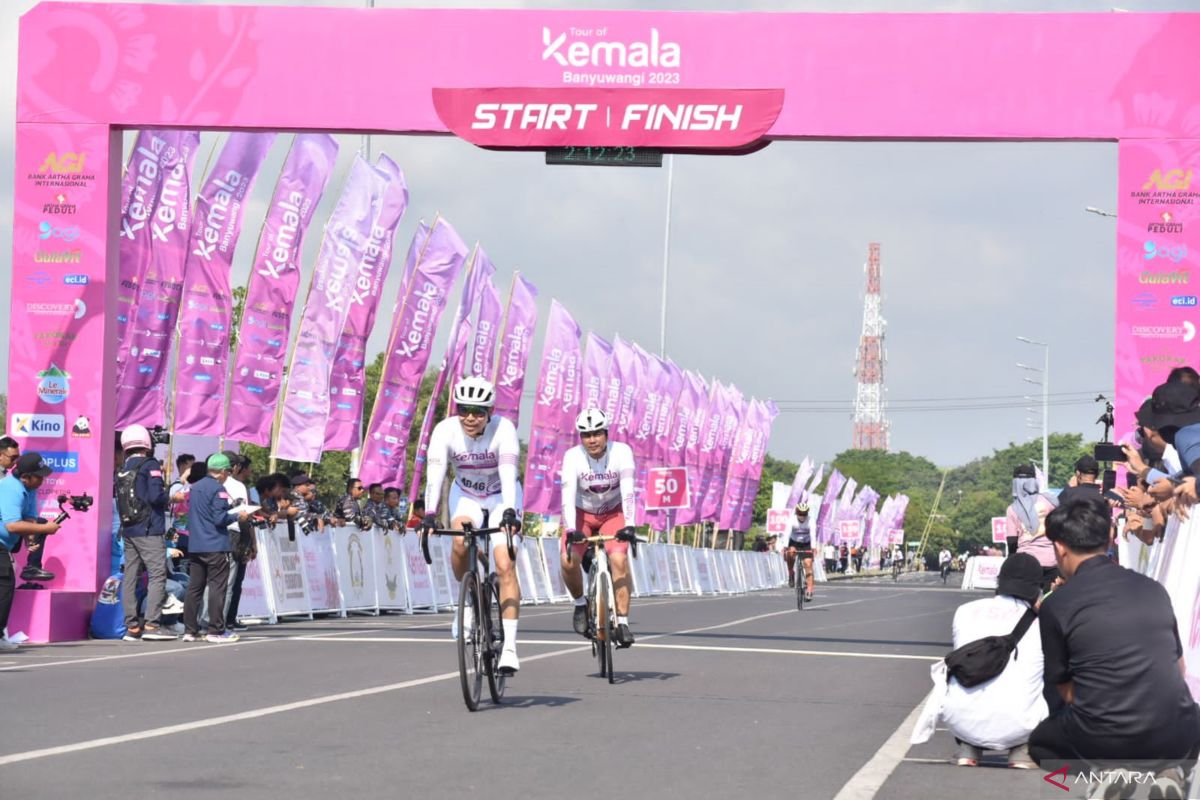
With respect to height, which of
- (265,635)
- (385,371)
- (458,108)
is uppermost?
(458,108)

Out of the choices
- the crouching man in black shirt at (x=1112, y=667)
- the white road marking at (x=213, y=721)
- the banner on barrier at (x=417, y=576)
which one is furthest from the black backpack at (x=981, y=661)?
the banner on barrier at (x=417, y=576)

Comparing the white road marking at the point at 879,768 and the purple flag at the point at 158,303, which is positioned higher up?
the purple flag at the point at 158,303

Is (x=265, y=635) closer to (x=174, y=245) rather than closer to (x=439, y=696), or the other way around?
(x=174, y=245)

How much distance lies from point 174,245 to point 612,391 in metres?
23.7

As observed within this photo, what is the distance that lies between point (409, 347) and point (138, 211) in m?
9.14

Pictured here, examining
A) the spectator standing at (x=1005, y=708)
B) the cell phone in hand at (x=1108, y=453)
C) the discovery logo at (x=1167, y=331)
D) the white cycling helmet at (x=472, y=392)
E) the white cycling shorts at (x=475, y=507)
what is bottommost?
the spectator standing at (x=1005, y=708)

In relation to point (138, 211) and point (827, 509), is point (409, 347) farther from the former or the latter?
point (827, 509)

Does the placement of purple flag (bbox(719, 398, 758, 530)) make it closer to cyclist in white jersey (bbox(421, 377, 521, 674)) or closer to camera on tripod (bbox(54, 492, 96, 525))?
camera on tripod (bbox(54, 492, 96, 525))

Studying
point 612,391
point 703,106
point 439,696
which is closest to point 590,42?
point 703,106

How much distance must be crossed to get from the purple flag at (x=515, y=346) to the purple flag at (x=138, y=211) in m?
14.8

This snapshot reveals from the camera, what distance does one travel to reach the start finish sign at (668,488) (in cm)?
3828

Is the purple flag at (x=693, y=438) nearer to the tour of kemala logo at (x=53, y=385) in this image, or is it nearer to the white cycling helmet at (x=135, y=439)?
the tour of kemala logo at (x=53, y=385)

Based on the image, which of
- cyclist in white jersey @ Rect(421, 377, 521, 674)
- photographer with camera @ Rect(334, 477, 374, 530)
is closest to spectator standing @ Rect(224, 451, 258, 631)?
photographer with camera @ Rect(334, 477, 374, 530)

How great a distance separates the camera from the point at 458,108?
19.3 meters
